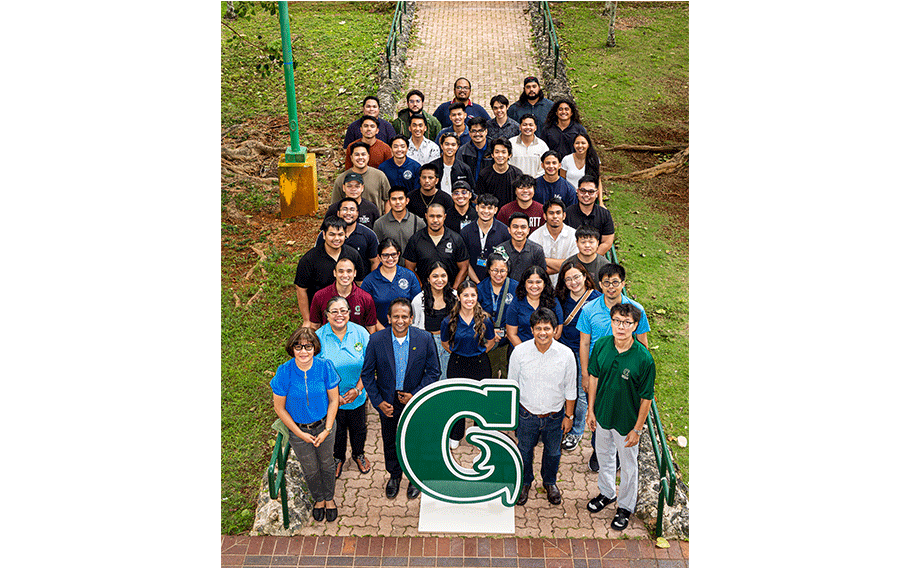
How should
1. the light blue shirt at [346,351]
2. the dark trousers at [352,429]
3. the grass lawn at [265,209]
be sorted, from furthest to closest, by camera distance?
the grass lawn at [265,209] → the dark trousers at [352,429] → the light blue shirt at [346,351]

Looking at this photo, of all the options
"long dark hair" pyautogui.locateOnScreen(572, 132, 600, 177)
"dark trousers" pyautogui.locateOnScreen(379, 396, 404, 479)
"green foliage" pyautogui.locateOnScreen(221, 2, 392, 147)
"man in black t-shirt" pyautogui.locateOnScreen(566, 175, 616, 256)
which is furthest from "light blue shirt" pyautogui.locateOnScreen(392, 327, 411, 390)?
"green foliage" pyautogui.locateOnScreen(221, 2, 392, 147)

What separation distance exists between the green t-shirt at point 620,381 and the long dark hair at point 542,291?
657 millimetres

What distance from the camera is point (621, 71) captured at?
17578mm

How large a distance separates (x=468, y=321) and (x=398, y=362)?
2.36 ft

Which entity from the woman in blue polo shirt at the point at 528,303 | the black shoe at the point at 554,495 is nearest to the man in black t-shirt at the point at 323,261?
the woman in blue polo shirt at the point at 528,303

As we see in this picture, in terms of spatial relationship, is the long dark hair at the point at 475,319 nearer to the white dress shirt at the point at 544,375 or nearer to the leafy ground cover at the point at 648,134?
the white dress shirt at the point at 544,375

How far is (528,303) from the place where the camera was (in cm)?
674

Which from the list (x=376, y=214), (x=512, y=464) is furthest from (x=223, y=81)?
(x=512, y=464)

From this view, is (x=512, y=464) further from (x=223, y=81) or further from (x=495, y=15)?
(x=495, y=15)

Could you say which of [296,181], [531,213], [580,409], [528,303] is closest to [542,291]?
[528,303]

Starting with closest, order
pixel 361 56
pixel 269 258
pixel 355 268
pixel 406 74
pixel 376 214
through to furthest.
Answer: pixel 355 268 < pixel 376 214 < pixel 269 258 < pixel 406 74 < pixel 361 56

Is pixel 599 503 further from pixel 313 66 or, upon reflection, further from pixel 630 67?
pixel 630 67

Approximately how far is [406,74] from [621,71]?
17.1ft

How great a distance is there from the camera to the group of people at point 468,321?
619cm
